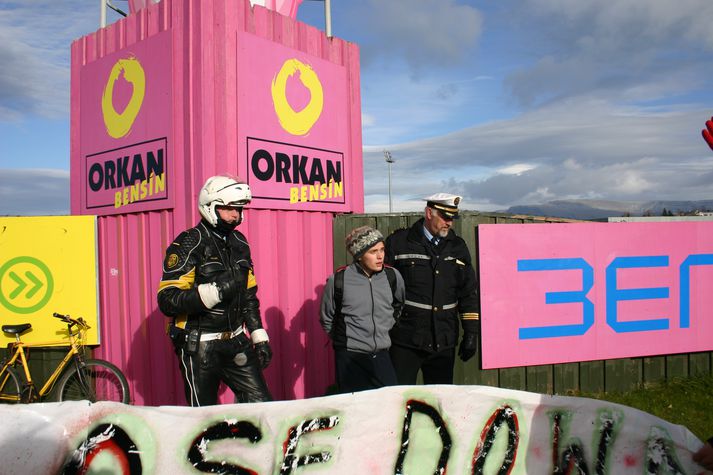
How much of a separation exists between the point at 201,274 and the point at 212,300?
0.26m

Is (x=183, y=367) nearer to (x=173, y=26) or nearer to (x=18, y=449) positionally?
(x=18, y=449)

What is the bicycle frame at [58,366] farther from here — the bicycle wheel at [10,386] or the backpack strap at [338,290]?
the backpack strap at [338,290]

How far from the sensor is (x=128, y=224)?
622 centimetres

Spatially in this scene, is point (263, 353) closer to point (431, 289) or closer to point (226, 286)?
point (226, 286)

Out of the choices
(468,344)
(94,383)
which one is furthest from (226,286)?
(94,383)

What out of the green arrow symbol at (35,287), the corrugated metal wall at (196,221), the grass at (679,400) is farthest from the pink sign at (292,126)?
the grass at (679,400)

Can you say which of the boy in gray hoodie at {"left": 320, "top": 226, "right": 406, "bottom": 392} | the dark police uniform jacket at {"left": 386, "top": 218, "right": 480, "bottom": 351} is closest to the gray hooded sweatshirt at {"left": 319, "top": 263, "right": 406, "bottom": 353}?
the boy in gray hoodie at {"left": 320, "top": 226, "right": 406, "bottom": 392}

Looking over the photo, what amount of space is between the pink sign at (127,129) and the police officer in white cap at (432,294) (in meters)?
2.45

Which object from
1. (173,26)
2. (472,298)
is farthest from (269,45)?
(472,298)

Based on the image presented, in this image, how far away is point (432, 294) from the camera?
15.5 ft

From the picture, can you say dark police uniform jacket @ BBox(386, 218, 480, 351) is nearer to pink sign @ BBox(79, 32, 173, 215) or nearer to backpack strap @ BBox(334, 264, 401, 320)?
backpack strap @ BBox(334, 264, 401, 320)

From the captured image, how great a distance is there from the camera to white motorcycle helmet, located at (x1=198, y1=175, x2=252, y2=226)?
394 cm

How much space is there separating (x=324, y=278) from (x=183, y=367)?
2.68 metres

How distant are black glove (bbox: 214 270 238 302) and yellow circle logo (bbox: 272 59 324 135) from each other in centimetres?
261
